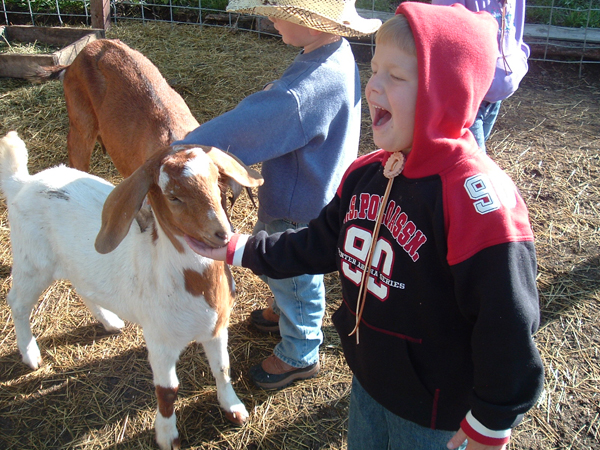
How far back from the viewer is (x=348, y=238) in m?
1.59

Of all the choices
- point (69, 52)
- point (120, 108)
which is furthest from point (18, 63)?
point (120, 108)

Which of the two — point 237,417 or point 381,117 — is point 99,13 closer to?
point 237,417

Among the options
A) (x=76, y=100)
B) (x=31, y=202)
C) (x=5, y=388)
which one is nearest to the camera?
(x=31, y=202)

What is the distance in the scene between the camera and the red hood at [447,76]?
123 cm

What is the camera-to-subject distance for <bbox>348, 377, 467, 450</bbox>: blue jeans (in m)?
1.56

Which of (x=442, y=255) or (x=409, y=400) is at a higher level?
(x=442, y=255)

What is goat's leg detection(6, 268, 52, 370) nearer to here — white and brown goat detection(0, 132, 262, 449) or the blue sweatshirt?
white and brown goat detection(0, 132, 262, 449)

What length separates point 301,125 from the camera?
6.65 feet

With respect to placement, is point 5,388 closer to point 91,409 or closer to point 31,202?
point 91,409

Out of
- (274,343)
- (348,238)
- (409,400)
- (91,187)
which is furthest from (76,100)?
(409,400)

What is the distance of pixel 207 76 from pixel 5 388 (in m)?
4.33

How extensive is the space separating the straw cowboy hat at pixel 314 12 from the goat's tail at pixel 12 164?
152 cm

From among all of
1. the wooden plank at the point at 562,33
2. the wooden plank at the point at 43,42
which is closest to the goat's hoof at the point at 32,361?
the wooden plank at the point at 43,42

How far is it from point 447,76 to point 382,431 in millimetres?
1244
